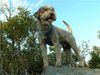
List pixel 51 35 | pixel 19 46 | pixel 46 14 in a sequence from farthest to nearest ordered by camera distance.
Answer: pixel 19 46, pixel 51 35, pixel 46 14

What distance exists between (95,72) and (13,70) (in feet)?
73.7

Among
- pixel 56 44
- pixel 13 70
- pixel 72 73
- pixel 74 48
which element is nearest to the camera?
pixel 72 73

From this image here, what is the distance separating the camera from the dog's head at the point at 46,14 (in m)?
7.88

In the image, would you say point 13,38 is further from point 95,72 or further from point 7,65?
point 95,72

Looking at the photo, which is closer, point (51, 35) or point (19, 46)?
point (51, 35)

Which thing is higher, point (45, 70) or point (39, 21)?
point (39, 21)

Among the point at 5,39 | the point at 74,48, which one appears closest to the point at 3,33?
the point at 5,39

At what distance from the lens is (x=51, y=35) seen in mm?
8508

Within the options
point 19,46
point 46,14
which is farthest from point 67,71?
point 19,46

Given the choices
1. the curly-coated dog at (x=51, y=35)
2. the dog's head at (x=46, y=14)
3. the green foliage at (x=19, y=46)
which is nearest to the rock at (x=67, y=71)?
the curly-coated dog at (x=51, y=35)

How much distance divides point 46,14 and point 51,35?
751 millimetres

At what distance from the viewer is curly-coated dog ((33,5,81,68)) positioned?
26.3 ft

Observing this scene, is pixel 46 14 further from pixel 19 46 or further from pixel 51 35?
pixel 19 46

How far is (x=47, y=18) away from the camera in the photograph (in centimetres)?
799
